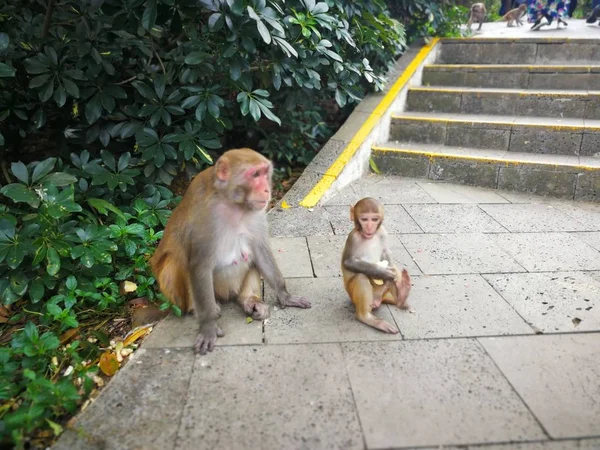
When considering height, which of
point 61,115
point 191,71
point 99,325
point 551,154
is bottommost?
point 99,325

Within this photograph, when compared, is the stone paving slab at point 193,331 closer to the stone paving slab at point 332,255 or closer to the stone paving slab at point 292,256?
the stone paving slab at point 292,256

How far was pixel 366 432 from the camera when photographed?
2133 mm

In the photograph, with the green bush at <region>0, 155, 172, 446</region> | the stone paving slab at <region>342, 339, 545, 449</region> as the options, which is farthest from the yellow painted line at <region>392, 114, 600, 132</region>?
the stone paving slab at <region>342, 339, 545, 449</region>

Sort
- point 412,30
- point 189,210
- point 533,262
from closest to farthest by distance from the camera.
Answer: point 189,210
point 533,262
point 412,30

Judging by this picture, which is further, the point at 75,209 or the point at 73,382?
the point at 75,209

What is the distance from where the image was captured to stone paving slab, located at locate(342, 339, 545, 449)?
2.11 meters

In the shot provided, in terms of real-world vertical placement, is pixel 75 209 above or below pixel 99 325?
above

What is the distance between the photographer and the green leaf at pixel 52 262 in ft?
10.00

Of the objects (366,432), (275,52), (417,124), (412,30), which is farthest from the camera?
(412,30)

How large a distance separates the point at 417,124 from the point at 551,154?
1809mm

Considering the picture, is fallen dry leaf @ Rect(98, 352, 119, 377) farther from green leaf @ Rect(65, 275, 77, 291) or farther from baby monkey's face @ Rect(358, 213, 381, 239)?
baby monkey's face @ Rect(358, 213, 381, 239)

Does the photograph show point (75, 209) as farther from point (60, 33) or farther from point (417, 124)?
point (417, 124)

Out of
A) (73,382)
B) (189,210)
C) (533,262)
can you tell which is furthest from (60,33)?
(533,262)

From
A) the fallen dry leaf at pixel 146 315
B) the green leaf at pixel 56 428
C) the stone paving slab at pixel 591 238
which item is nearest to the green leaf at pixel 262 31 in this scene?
the fallen dry leaf at pixel 146 315
